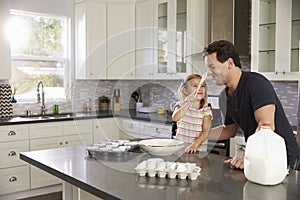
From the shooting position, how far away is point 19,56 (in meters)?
4.61

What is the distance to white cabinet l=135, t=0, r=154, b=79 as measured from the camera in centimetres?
466

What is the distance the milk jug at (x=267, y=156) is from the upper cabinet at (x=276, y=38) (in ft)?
6.08

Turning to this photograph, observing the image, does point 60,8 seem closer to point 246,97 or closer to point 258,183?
point 246,97

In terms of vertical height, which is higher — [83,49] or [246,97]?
[83,49]

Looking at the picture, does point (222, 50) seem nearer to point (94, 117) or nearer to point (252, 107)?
point (252, 107)

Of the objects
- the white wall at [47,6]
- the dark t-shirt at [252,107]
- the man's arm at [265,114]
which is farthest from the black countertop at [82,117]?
the man's arm at [265,114]

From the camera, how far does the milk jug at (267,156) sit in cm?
145

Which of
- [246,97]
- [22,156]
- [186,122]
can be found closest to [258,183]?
[246,97]

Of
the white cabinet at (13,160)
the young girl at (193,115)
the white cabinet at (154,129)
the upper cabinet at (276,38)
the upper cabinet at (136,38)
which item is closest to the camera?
the young girl at (193,115)

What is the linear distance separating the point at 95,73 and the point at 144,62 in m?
0.69

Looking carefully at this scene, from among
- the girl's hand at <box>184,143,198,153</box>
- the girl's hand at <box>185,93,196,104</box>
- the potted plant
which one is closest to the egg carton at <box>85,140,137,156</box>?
the girl's hand at <box>184,143,198,153</box>

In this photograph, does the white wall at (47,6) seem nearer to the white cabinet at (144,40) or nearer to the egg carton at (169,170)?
the white cabinet at (144,40)

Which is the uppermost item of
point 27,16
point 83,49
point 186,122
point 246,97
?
point 27,16

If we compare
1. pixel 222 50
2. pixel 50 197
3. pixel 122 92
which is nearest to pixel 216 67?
pixel 222 50
